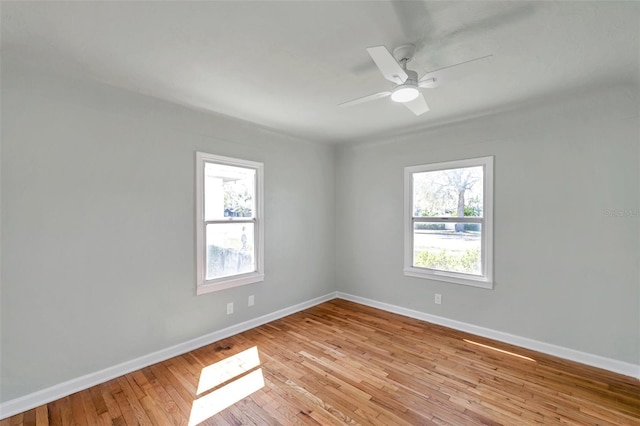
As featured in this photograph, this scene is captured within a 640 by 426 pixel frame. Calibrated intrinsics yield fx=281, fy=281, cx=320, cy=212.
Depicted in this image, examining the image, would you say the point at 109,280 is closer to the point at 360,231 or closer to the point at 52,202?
the point at 52,202

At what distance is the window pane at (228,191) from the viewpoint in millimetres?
3250

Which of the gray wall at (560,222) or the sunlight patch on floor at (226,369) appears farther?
the gray wall at (560,222)

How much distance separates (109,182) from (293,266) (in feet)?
8.12

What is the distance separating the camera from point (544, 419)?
1.99 m

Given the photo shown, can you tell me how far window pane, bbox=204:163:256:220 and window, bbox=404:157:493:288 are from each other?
2159 millimetres

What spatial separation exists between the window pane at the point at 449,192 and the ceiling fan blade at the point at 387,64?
80.0 inches

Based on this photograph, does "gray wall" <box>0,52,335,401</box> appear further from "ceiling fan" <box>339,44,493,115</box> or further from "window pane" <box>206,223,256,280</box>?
"ceiling fan" <box>339,44,493,115</box>

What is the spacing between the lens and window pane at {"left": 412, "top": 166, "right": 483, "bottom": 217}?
11.2ft

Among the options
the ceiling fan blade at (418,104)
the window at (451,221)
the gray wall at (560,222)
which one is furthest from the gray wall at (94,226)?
the gray wall at (560,222)

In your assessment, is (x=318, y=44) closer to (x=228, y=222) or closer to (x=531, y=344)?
(x=228, y=222)

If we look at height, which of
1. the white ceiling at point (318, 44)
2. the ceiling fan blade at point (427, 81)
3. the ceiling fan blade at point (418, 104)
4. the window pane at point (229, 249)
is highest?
the white ceiling at point (318, 44)

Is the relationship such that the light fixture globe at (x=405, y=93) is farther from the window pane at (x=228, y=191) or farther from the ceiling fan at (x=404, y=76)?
the window pane at (x=228, y=191)

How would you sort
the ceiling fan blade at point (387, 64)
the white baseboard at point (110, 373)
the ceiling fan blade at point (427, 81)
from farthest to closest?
the white baseboard at point (110, 373) < the ceiling fan blade at point (427, 81) < the ceiling fan blade at point (387, 64)

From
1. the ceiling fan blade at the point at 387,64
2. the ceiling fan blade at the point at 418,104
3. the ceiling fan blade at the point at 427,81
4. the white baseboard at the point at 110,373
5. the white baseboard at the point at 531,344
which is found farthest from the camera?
the white baseboard at the point at 531,344
